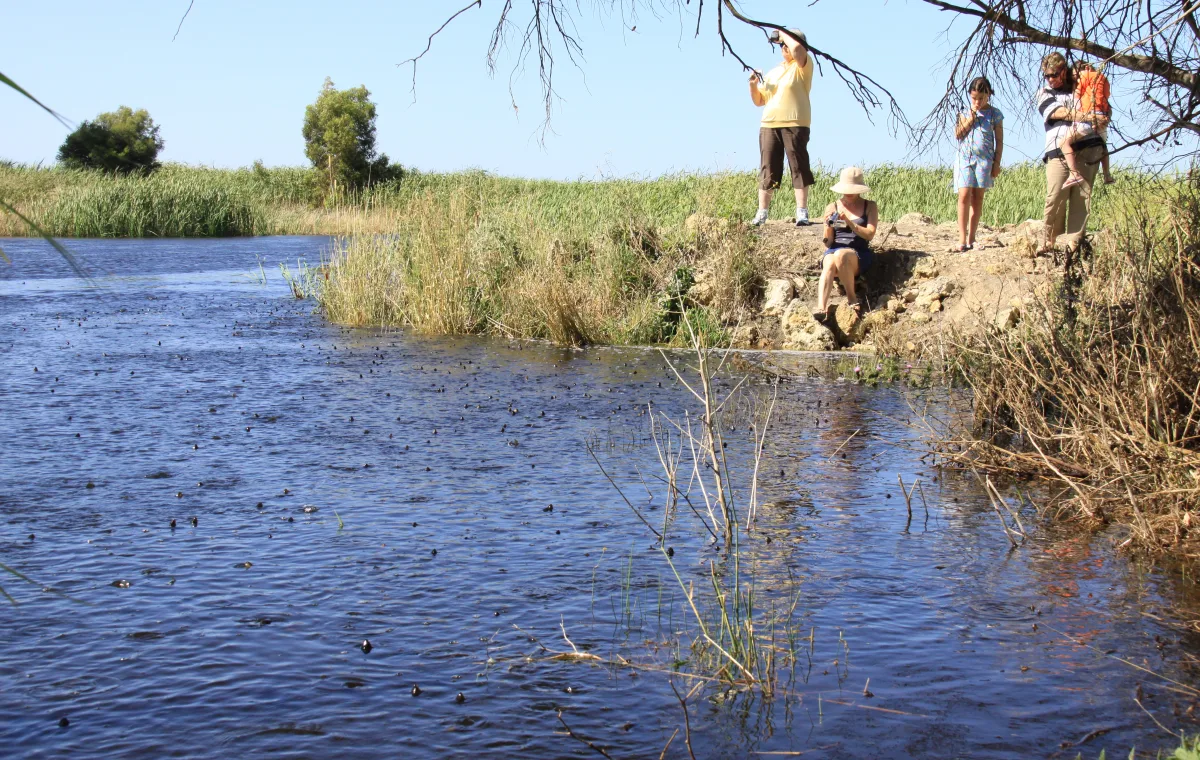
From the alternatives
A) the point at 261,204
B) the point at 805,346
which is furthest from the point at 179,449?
the point at 261,204

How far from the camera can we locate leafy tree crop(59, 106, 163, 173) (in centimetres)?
5412

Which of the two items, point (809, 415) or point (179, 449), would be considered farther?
point (809, 415)

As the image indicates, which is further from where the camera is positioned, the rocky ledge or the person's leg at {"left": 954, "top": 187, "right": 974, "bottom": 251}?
the person's leg at {"left": 954, "top": 187, "right": 974, "bottom": 251}

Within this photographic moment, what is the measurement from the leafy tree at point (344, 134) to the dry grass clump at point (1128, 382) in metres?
54.5

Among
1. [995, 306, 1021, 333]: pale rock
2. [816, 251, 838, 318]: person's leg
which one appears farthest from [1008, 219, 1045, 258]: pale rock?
[816, 251, 838, 318]: person's leg

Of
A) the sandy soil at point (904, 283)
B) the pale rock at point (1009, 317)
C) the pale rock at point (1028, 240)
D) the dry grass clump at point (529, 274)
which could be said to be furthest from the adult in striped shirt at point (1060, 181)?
the dry grass clump at point (529, 274)

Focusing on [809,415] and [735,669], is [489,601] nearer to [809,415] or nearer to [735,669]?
[735,669]

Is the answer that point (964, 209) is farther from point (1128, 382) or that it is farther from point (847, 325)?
point (1128, 382)

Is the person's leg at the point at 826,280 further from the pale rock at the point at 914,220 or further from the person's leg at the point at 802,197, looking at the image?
the pale rock at the point at 914,220

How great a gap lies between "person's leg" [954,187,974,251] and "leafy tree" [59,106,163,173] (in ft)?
152

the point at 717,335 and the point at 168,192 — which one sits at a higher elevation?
the point at 168,192

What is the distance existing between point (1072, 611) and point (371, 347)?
10.5 metres

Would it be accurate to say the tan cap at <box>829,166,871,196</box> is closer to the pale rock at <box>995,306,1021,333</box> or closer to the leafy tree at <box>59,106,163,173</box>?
the pale rock at <box>995,306,1021,333</box>

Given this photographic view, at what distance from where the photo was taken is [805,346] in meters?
13.6
